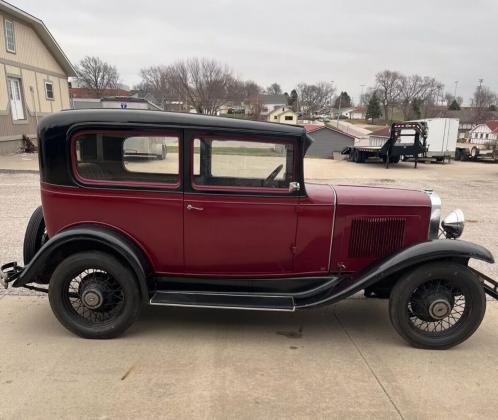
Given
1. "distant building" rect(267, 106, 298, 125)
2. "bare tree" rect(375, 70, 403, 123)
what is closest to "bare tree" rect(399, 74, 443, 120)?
"bare tree" rect(375, 70, 403, 123)

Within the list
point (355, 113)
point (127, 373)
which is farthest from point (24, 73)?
point (355, 113)

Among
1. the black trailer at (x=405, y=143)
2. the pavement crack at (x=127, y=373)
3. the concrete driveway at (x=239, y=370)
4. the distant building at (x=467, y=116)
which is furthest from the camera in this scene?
the distant building at (x=467, y=116)

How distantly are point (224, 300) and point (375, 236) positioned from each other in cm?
139

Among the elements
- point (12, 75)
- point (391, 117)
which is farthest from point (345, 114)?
point (12, 75)

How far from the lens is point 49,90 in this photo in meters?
23.2

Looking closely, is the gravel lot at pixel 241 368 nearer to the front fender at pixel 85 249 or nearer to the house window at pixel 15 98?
the front fender at pixel 85 249

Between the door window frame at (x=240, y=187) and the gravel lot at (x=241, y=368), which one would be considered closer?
the gravel lot at (x=241, y=368)

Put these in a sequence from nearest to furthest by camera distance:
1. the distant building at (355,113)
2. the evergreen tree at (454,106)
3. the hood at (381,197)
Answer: the hood at (381,197)
the evergreen tree at (454,106)
the distant building at (355,113)

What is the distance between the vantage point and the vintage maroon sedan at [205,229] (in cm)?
347

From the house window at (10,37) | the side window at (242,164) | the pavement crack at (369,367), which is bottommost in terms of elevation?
the pavement crack at (369,367)

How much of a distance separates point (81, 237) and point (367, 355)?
2428mm

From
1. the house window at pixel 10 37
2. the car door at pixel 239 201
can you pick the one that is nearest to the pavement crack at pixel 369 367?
the car door at pixel 239 201

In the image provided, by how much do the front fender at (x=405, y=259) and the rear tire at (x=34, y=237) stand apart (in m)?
2.42

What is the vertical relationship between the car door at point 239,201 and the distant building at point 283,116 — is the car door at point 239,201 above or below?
above
